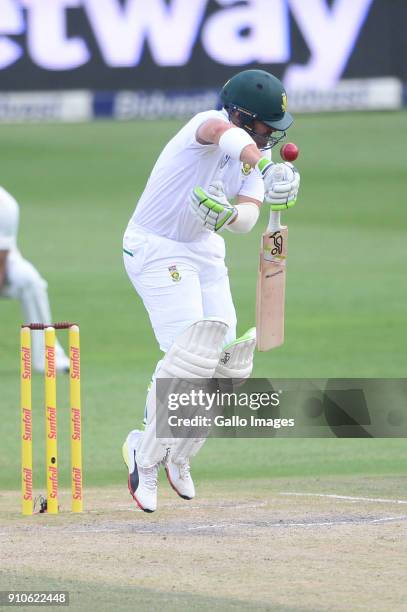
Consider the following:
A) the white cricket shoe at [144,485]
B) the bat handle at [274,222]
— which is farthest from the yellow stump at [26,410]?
the bat handle at [274,222]

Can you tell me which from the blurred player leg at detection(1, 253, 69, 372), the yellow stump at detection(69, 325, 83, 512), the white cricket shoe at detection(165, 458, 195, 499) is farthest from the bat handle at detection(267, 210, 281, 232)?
the blurred player leg at detection(1, 253, 69, 372)

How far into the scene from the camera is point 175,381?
6242 mm

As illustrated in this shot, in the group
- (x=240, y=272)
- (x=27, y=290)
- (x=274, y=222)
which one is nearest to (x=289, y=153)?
(x=274, y=222)

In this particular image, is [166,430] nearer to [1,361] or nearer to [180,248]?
[180,248]

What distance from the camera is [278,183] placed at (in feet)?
19.8

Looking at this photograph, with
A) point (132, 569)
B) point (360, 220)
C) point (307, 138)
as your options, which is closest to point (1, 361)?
point (132, 569)

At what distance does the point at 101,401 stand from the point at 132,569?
4.97 metres

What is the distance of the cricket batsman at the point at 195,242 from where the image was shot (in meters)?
6.14

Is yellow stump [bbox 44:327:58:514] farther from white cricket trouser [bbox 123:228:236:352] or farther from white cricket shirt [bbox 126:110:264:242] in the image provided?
white cricket shirt [bbox 126:110:264:242]

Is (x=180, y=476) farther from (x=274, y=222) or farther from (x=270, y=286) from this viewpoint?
(x=274, y=222)

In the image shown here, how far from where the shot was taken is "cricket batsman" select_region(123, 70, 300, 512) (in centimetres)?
614

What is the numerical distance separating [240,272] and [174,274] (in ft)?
33.8
